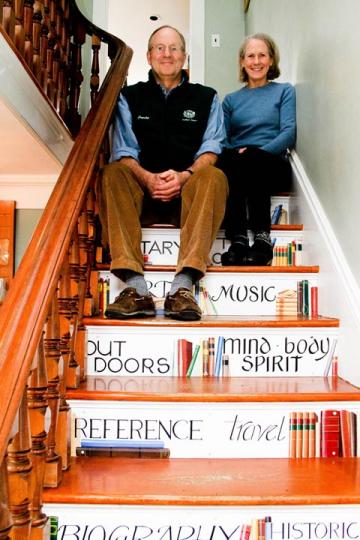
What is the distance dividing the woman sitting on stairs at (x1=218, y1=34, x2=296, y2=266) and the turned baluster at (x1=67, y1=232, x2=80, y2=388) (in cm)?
68

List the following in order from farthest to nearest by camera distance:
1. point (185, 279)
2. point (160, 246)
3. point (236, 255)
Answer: point (160, 246)
point (236, 255)
point (185, 279)

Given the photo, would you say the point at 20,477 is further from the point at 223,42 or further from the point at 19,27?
the point at 223,42

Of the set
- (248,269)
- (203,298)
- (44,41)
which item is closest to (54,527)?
(203,298)

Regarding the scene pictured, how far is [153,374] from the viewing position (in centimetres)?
149

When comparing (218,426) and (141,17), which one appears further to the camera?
(141,17)

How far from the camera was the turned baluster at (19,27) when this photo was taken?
77.1 inches

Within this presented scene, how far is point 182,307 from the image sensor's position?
1.53m

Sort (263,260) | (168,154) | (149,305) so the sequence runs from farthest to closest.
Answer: (168,154), (263,260), (149,305)

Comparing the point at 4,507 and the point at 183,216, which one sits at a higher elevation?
the point at 183,216

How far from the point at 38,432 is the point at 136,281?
2.35ft

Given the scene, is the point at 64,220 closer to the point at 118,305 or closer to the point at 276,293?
the point at 118,305

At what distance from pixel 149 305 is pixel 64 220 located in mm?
518

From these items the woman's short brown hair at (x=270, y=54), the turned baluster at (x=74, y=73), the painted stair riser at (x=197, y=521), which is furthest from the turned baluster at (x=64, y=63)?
the painted stair riser at (x=197, y=521)

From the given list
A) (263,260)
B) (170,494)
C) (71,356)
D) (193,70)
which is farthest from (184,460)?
(193,70)
